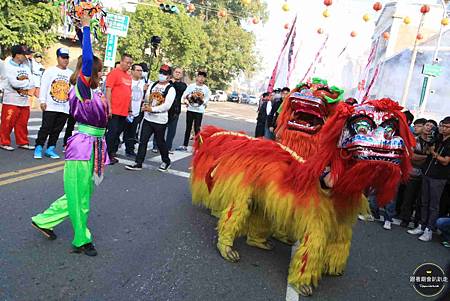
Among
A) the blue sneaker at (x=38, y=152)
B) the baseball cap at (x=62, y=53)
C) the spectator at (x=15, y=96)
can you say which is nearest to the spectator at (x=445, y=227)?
the baseball cap at (x=62, y=53)

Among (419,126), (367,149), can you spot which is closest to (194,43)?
(419,126)

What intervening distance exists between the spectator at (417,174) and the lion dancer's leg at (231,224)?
3043mm

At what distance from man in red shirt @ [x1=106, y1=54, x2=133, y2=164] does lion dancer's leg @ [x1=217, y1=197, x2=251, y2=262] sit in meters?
3.74

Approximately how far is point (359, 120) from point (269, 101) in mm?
7025

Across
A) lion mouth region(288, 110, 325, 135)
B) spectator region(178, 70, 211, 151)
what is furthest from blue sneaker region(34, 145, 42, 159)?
lion mouth region(288, 110, 325, 135)

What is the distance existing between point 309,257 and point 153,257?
1390mm

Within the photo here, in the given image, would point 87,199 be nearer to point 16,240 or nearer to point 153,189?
point 16,240

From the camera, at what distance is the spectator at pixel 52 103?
6.50 metres

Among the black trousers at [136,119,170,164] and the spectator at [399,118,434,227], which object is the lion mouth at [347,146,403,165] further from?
the black trousers at [136,119,170,164]

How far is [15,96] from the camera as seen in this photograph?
22.5 ft

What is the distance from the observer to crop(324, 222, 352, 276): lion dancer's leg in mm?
3459

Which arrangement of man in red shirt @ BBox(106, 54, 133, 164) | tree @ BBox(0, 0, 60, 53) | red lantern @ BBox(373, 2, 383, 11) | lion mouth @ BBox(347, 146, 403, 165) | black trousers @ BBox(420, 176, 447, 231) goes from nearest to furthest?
1. lion mouth @ BBox(347, 146, 403, 165)
2. black trousers @ BBox(420, 176, 447, 231)
3. man in red shirt @ BBox(106, 54, 133, 164)
4. red lantern @ BBox(373, 2, 383, 11)
5. tree @ BBox(0, 0, 60, 53)

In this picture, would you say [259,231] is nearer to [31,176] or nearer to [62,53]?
[31,176]

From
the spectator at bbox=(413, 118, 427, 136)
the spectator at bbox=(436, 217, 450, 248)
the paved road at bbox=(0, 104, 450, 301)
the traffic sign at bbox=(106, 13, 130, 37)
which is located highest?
the traffic sign at bbox=(106, 13, 130, 37)
